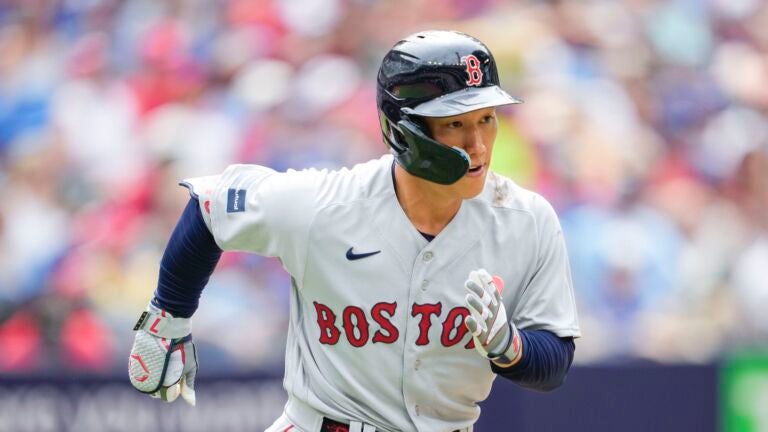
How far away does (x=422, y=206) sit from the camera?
359 cm

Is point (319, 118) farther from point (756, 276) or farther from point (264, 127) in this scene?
point (756, 276)

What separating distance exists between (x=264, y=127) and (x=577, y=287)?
6.84ft

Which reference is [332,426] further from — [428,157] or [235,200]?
[428,157]

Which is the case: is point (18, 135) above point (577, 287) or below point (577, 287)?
above

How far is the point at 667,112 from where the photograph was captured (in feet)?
25.0

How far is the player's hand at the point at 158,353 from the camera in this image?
149 inches

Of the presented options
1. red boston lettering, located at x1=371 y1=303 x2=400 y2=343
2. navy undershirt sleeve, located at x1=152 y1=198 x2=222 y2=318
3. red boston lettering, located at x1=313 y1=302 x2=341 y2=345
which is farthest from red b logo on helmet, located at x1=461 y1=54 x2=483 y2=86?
navy undershirt sleeve, located at x1=152 y1=198 x2=222 y2=318

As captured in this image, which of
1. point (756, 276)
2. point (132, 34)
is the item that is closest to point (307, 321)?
point (756, 276)

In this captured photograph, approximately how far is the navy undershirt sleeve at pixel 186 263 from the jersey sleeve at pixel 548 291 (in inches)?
38.5

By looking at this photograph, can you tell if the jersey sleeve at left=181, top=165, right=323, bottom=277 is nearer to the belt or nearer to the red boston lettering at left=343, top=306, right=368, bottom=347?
the red boston lettering at left=343, top=306, right=368, bottom=347

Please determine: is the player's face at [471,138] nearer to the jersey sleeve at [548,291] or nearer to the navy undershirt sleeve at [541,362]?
the jersey sleeve at [548,291]

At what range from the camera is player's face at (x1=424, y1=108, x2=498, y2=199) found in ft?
11.0

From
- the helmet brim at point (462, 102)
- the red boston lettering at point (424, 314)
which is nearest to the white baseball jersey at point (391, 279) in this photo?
the red boston lettering at point (424, 314)

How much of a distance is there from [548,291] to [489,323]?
16.5 inches
